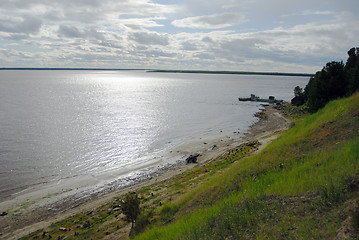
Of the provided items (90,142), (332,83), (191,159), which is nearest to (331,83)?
(332,83)

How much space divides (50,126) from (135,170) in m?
31.2

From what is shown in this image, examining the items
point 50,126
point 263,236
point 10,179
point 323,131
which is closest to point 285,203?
point 263,236

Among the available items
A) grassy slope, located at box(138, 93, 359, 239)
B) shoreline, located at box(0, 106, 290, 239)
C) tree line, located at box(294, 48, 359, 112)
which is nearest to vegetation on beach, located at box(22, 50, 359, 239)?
grassy slope, located at box(138, 93, 359, 239)

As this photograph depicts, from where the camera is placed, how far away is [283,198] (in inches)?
379

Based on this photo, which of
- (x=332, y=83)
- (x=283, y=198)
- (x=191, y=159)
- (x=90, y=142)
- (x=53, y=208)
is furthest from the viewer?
(x=90, y=142)

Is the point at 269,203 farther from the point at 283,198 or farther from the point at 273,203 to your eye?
the point at 283,198

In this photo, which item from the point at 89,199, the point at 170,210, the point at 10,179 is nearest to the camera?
the point at 170,210

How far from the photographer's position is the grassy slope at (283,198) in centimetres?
788

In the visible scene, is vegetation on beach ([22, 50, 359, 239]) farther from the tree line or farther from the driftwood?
the tree line

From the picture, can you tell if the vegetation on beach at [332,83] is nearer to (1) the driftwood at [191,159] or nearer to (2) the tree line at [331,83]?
(2) the tree line at [331,83]

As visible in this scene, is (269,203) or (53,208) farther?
(53,208)

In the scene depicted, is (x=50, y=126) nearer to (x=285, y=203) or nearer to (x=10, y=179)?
(x=10, y=179)

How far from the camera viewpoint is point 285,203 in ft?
30.2

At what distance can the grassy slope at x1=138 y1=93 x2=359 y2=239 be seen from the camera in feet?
25.8
